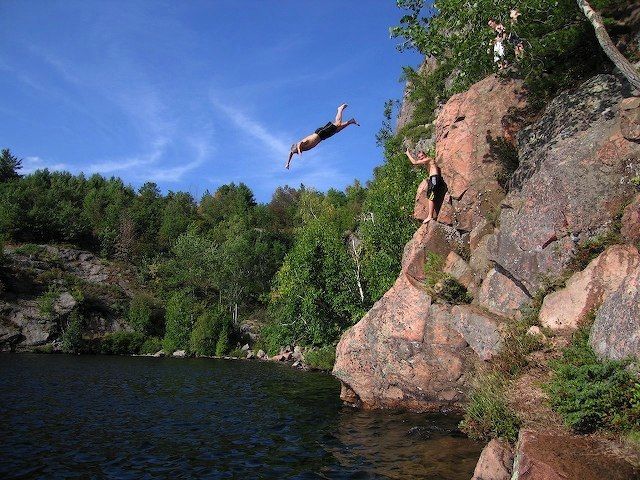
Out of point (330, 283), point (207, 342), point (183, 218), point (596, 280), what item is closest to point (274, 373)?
point (330, 283)

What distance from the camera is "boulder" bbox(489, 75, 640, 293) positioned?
1402cm

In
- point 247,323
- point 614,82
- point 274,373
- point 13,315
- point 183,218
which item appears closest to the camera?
point 614,82

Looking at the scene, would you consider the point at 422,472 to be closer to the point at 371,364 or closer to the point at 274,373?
the point at 371,364

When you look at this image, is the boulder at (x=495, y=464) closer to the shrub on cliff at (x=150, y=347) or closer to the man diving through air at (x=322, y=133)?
the man diving through air at (x=322, y=133)

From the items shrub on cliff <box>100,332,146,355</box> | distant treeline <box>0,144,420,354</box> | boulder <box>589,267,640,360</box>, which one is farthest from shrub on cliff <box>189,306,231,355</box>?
boulder <box>589,267,640,360</box>

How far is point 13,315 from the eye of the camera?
55562mm

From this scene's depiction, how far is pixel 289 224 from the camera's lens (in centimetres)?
11219

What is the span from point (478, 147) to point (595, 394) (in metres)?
13.7

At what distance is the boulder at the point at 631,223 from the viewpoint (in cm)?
1254

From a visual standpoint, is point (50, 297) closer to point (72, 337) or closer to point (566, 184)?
A: point (72, 337)

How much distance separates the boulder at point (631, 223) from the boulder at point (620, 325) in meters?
3.10

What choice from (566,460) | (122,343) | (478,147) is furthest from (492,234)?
(122,343)

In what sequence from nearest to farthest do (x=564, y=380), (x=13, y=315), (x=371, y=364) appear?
(x=564, y=380), (x=371, y=364), (x=13, y=315)

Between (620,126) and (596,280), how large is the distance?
559 centimetres
